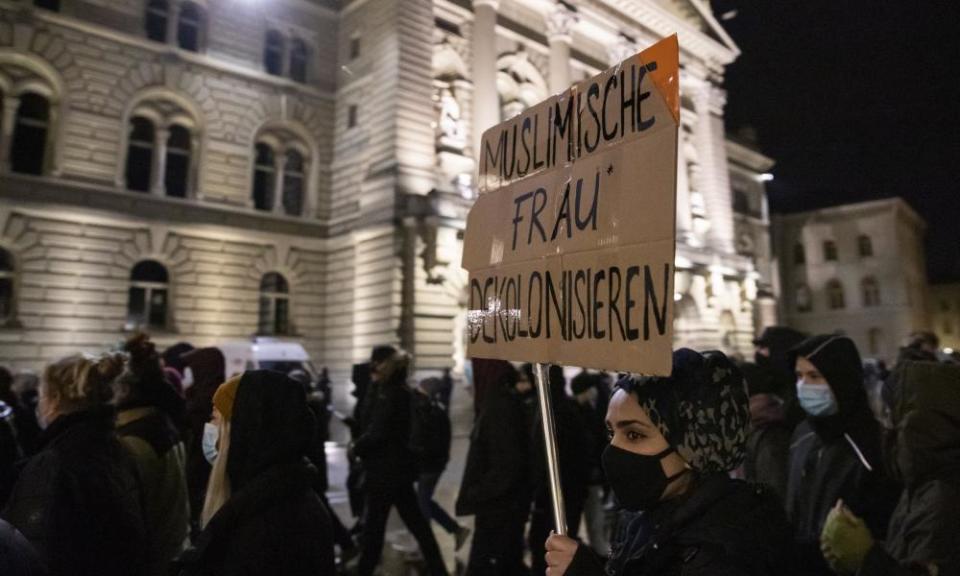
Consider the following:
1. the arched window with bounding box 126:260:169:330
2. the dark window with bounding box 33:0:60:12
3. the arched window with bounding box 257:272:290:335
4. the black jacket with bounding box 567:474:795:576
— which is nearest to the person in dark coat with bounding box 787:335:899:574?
the black jacket with bounding box 567:474:795:576

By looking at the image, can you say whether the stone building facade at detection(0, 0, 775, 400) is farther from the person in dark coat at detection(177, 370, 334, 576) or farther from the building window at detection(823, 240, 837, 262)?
the building window at detection(823, 240, 837, 262)

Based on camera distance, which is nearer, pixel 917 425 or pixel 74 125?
pixel 917 425

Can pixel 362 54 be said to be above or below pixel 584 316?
above

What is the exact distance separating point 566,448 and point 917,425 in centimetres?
284

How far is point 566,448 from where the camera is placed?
4.78m

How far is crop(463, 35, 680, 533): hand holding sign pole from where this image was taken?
1.82 meters

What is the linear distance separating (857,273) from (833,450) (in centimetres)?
4646

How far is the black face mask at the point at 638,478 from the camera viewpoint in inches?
64.1

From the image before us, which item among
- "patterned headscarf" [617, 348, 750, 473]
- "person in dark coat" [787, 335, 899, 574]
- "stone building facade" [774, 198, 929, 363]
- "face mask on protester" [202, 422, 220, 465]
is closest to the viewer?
"patterned headscarf" [617, 348, 750, 473]

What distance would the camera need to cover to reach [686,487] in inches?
64.1

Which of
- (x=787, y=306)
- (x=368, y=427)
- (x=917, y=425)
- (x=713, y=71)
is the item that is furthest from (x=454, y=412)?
(x=787, y=306)

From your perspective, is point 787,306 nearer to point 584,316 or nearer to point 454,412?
point 454,412

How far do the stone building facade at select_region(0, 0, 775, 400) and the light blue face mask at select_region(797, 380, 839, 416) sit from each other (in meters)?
13.4

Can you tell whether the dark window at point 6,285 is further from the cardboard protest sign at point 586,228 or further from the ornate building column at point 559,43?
the ornate building column at point 559,43
